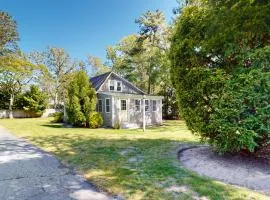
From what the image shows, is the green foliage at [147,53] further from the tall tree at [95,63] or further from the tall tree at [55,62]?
the tall tree at [55,62]

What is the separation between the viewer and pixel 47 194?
3.98 m

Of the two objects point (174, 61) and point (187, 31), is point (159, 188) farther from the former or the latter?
point (187, 31)

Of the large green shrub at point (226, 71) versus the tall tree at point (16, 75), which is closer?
the large green shrub at point (226, 71)

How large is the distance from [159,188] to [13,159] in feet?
15.6

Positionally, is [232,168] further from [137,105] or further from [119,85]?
[119,85]

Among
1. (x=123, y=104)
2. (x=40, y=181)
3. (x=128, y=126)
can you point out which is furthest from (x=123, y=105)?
(x=40, y=181)

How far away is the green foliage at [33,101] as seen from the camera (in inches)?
1161

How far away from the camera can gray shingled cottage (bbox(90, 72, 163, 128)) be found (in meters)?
17.6

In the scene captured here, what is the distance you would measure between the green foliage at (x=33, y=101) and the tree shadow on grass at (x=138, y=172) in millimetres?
23620

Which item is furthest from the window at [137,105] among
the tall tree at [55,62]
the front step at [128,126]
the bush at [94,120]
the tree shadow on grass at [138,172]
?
the tall tree at [55,62]

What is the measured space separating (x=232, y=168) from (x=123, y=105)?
1329 cm

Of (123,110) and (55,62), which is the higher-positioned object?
(55,62)

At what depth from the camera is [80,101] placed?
16.7 m

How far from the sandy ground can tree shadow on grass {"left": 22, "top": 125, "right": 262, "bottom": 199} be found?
1.52ft
